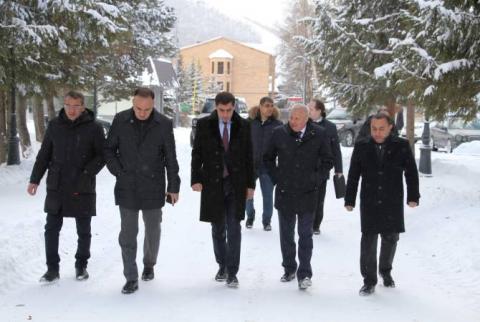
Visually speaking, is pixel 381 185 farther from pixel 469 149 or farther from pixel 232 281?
pixel 469 149

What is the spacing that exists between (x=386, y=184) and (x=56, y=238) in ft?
10.8

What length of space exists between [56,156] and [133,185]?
2.90ft

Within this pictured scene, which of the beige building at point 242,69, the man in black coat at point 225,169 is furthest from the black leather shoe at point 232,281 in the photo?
the beige building at point 242,69

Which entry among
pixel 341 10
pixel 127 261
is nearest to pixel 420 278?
pixel 127 261

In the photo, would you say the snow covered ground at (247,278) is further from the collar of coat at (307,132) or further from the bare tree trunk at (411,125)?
the bare tree trunk at (411,125)

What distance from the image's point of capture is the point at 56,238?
6.16 meters

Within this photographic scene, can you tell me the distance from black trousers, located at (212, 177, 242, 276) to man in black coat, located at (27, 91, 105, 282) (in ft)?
4.20

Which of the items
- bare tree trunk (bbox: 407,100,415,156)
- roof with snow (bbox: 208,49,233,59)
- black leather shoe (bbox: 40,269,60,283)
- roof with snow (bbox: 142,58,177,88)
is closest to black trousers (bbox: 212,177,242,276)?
black leather shoe (bbox: 40,269,60,283)

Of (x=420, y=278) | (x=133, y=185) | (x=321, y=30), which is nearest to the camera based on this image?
(x=133, y=185)

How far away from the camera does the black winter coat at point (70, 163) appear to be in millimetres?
6098

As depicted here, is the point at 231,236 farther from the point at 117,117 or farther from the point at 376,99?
the point at 376,99

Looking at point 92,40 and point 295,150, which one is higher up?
point 92,40

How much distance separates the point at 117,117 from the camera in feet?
19.5

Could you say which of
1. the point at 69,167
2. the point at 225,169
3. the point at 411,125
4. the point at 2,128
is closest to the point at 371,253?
the point at 225,169
